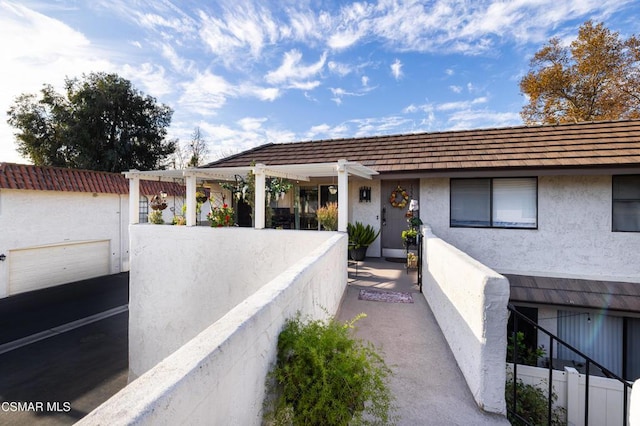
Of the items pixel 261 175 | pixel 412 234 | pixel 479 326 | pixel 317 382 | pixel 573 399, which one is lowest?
pixel 573 399

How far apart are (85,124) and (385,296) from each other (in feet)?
85.8

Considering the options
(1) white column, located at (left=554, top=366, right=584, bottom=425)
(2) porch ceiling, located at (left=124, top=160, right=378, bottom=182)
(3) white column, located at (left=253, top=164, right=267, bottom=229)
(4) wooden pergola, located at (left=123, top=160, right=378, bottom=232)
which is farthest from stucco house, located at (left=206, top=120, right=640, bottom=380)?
(3) white column, located at (left=253, top=164, right=267, bottom=229)

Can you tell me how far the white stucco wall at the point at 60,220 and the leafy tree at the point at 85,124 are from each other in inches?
301

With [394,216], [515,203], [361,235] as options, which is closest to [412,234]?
[361,235]

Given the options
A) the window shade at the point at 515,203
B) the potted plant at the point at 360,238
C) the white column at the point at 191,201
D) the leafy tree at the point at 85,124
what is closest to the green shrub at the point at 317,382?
the white column at the point at 191,201

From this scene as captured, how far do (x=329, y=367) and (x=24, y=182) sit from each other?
17615 mm

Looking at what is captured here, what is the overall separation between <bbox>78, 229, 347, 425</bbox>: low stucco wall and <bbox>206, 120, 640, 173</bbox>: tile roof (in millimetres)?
7302

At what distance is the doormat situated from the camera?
18.9ft

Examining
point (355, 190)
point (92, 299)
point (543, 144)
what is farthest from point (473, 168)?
point (92, 299)

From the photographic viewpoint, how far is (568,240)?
7812 millimetres

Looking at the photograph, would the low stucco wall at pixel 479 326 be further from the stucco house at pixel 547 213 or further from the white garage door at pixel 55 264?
the white garage door at pixel 55 264

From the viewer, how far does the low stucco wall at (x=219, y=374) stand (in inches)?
47.2

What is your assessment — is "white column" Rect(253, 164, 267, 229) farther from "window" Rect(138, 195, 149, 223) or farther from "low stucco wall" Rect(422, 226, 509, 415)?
"window" Rect(138, 195, 149, 223)

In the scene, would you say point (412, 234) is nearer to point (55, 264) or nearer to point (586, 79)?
point (55, 264)
